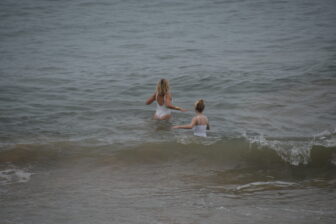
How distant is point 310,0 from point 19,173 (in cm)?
2480

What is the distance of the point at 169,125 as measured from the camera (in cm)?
1027

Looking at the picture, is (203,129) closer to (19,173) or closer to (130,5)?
(19,173)

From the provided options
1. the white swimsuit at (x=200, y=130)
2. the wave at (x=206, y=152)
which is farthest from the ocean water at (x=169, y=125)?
the white swimsuit at (x=200, y=130)

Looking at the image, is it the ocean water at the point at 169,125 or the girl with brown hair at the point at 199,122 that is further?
the girl with brown hair at the point at 199,122

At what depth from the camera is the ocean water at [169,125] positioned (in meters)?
6.27

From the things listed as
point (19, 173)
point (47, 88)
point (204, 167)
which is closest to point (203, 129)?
point (204, 167)

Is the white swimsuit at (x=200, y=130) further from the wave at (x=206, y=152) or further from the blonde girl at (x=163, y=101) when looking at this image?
the blonde girl at (x=163, y=101)

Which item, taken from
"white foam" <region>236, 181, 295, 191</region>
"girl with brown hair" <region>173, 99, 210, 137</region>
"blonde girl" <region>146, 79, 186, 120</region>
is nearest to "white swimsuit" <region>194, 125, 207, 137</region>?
"girl with brown hair" <region>173, 99, 210, 137</region>

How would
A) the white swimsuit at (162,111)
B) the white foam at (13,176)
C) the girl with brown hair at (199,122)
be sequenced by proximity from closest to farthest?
the white foam at (13,176) → the girl with brown hair at (199,122) → the white swimsuit at (162,111)

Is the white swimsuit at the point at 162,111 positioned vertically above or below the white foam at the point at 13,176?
above

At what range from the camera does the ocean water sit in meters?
6.27

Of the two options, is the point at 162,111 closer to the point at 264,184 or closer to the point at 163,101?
the point at 163,101

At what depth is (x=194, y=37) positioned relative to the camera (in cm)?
2102

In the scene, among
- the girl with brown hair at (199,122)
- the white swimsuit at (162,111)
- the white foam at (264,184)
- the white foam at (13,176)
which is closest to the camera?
the white foam at (264,184)
